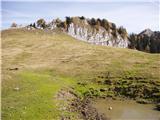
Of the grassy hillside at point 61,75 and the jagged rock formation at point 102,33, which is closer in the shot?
the grassy hillside at point 61,75

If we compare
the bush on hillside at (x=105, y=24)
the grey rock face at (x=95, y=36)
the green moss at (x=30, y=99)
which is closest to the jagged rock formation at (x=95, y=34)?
the grey rock face at (x=95, y=36)

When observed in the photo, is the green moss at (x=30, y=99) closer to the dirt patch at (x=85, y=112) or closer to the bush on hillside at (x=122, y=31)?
the dirt patch at (x=85, y=112)

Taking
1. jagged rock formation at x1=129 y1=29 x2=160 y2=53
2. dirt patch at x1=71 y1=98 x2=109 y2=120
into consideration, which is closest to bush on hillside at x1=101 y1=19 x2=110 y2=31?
jagged rock formation at x1=129 y1=29 x2=160 y2=53

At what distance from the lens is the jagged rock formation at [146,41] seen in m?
140

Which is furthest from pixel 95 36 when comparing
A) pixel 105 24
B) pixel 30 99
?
pixel 30 99

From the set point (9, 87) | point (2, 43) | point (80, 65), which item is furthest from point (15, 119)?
point (2, 43)

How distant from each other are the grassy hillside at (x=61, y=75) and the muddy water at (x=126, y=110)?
3528 mm

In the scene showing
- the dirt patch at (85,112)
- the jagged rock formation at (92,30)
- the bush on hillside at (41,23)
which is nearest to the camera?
the dirt patch at (85,112)

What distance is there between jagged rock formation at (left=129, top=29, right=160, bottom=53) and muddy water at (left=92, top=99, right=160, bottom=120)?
3508 inches

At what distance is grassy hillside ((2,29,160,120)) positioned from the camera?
3816 centimetres

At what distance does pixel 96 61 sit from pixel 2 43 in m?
44.0

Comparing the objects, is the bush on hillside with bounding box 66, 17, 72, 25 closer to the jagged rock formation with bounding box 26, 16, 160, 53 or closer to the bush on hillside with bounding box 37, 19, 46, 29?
the jagged rock formation with bounding box 26, 16, 160, 53

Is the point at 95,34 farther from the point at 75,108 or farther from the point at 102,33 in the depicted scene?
the point at 75,108

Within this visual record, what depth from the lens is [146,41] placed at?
147 meters
